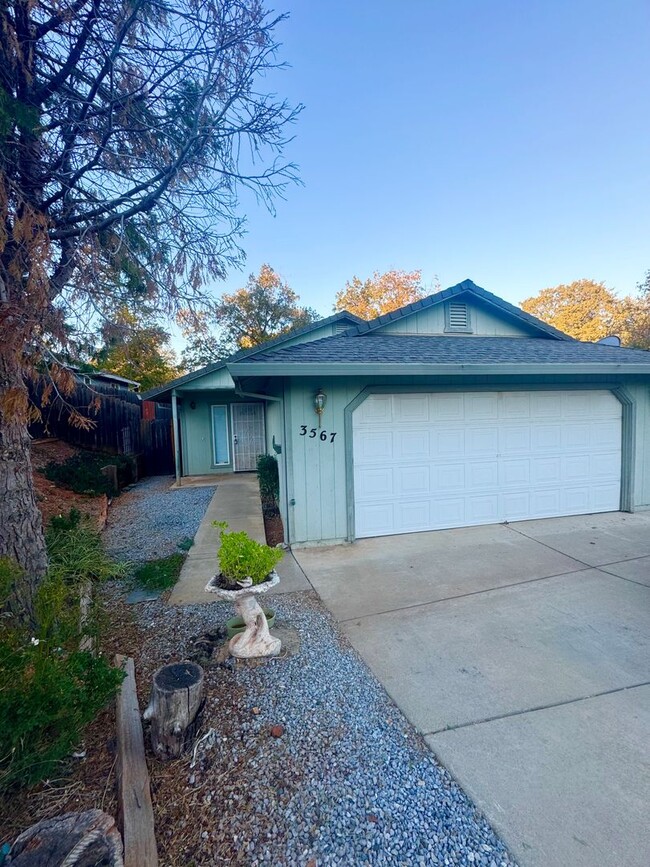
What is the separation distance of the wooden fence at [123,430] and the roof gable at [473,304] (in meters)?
7.22

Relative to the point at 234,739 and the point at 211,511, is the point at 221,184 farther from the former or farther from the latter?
the point at 211,511

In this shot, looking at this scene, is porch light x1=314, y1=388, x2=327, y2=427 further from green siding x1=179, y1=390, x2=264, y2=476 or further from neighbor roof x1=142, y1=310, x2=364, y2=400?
green siding x1=179, y1=390, x2=264, y2=476

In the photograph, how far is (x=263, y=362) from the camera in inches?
195

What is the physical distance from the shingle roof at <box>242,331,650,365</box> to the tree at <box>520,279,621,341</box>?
2206cm

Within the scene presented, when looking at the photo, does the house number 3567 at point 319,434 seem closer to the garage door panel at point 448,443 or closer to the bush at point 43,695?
the garage door panel at point 448,443

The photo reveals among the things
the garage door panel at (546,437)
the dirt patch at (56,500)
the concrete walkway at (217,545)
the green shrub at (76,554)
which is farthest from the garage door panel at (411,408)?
the dirt patch at (56,500)

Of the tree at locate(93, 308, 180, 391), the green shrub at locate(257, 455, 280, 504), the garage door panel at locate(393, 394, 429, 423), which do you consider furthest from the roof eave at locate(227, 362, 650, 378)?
the green shrub at locate(257, 455, 280, 504)

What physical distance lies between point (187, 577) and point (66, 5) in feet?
16.9

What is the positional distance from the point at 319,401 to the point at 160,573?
9.52 ft

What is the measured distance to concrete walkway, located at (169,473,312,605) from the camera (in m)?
4.43

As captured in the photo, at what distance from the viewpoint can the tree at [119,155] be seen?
294 centimetres

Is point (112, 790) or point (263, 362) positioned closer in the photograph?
point (112, 790)

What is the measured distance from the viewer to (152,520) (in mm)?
7402

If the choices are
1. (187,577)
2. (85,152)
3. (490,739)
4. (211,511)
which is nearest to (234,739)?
(490,739)
